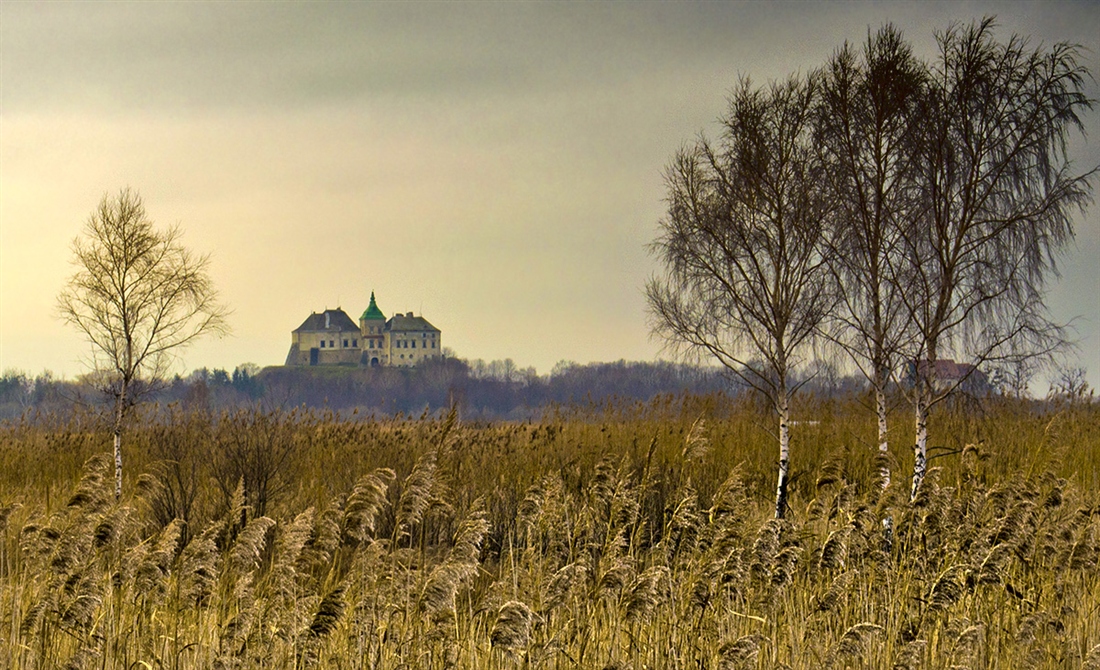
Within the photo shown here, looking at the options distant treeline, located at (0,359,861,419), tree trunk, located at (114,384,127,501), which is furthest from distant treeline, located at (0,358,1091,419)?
tree trunk, located at (114,384,127,501)

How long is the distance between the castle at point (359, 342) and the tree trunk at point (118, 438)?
136 meters

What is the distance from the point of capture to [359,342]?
156 m

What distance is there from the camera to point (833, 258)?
1176 cm

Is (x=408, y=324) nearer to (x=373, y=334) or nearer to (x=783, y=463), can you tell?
(x=373, y=334)

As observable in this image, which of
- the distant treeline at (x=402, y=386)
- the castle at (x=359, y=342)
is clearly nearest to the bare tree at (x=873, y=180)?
the distant treeline at (x=402, y=386)

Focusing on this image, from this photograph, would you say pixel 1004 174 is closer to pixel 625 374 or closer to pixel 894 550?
pixel 894 550

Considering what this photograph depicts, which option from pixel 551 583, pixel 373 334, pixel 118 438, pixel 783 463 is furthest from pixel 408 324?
pixel 551 583

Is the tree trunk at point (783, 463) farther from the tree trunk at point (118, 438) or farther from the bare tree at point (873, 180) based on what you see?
Result: the tree trunk at point (118, 438)

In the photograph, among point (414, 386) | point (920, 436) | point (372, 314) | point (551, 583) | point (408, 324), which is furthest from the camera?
point (372, 314)

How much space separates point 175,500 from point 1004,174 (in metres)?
10.0

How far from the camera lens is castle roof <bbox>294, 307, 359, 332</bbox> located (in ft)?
509

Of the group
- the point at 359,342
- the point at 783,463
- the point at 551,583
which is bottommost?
the point at 551,583

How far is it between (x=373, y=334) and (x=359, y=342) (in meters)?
2.72

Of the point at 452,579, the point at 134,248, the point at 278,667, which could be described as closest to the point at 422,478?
the point at 452,579
